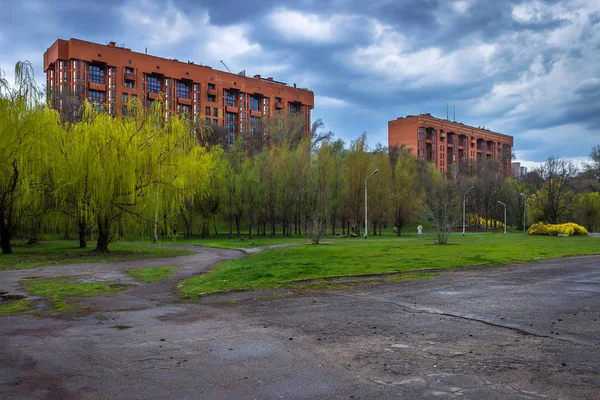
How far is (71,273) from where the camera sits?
18.0 meters

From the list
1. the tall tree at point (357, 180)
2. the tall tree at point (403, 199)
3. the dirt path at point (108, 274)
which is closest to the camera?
the dirt path at point (108, 274)

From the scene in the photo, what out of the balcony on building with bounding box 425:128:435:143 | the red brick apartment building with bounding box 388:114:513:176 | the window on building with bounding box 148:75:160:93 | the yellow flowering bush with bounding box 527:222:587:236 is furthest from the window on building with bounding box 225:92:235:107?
the yellow flowering bush with bounding box 527:222:587:236

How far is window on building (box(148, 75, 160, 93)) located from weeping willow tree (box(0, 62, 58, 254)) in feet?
204

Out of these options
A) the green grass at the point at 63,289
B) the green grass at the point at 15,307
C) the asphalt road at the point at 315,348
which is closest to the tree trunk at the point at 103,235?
the green grass at the point at 63,289

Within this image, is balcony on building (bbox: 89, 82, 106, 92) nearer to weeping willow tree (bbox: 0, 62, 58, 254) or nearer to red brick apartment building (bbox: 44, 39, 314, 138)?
red brick apartment building (bbox: 44, 39, 314, 138)

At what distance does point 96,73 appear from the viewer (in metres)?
77.9

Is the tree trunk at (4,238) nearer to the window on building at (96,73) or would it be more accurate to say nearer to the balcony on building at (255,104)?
the window on building at (96,73)

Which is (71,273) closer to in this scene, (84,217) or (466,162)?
(84,217)

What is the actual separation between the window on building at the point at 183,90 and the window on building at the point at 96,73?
14583mm

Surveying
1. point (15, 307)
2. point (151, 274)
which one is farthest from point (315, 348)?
point (151, 274)

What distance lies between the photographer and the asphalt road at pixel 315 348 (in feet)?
16.4

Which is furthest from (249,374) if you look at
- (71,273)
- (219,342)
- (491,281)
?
(71,273)

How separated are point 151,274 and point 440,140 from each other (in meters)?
Result: 128

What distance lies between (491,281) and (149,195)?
19.5 meters
